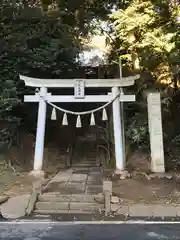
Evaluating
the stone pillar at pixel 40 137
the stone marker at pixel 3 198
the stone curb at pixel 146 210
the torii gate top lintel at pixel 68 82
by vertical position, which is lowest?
the stone curb at pixel 146 210

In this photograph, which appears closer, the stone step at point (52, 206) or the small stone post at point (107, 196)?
the small stone post at point (107, 196)

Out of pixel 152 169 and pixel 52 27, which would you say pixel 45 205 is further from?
pixel 52 27

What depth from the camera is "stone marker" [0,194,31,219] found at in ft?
25.6

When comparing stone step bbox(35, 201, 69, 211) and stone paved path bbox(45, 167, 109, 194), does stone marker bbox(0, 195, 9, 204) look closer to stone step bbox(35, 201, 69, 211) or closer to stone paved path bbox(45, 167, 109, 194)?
stone step bbox(35, 201, 69, 211)

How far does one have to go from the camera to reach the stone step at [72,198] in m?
8.42

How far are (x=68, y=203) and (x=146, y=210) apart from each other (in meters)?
1.72

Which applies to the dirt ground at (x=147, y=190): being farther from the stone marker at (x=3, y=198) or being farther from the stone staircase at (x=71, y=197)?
the stone marker at (x=3, y=198)

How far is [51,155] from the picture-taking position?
14.1 meters

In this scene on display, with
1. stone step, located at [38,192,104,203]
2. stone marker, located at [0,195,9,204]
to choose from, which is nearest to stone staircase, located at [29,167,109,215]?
stone step, located at [38,192,104,203]

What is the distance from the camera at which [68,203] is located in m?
8.23

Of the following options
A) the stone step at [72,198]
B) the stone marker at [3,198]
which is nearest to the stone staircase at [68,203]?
the stone step at [72,198]

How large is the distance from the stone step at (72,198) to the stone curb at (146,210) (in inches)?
17.9

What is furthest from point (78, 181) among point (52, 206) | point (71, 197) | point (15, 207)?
point (15, 207)

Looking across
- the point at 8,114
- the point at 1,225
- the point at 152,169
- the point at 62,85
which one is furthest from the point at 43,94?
the point at 1,225
